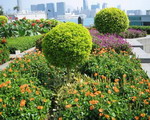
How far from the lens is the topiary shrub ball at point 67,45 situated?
4395 millimetres

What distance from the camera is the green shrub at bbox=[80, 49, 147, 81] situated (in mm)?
4671

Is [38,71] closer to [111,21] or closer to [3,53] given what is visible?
[3,53]

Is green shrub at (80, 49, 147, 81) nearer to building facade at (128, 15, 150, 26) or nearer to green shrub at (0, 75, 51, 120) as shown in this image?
green shrub at (0, 75, 51, 120)

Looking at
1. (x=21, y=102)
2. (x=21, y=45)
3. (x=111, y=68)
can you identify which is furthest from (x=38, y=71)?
(x=21, y=45)

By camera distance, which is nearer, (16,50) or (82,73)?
(82,73)

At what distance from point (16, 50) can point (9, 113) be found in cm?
629

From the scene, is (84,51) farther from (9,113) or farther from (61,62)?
(9,113)

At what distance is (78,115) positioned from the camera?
317 cm

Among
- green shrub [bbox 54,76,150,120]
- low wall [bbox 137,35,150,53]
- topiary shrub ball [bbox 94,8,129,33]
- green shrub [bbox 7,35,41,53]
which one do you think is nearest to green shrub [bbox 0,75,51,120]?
green shrub [bbox 54,76,150,120]

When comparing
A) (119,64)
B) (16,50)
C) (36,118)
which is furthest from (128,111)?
(16,50)

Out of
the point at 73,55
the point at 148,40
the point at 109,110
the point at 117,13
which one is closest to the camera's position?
the point at 109,110

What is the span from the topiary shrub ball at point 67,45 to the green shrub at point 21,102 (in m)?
0.95

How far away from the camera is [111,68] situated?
485 cm

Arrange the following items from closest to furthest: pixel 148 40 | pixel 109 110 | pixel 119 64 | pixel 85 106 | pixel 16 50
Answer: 1. pixel 109 110
2. pixel 85 106
3. pixel 119 64
4. pixel 16 50
5. pixel 148 40
